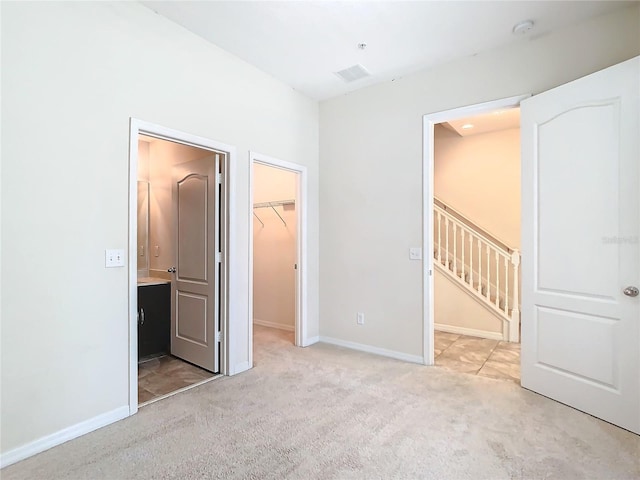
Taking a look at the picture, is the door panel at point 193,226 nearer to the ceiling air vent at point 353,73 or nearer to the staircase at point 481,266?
the ceiling air vent at point 353,73

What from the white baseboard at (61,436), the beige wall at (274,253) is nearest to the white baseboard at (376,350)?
the beige wall at (274,253)

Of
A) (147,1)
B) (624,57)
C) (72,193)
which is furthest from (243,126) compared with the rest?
(624,57)

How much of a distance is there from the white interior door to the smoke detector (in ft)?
8.75

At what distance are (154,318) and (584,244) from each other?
150 inches

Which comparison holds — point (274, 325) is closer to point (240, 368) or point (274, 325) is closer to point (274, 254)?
point (274, 254)

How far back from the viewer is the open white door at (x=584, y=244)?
2.24 meters

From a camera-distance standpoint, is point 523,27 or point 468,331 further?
point 468,331

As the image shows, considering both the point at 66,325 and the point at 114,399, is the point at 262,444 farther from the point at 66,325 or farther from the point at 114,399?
the point at 66,325

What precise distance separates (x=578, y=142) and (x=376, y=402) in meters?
2.38

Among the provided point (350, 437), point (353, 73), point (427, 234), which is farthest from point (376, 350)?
point (353, 73)

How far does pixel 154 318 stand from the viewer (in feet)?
11.8

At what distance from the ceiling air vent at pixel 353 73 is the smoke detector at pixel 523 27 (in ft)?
4.23

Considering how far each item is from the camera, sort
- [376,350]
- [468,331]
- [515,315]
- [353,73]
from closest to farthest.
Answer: [353,73] → [376,350] → [515,315] → [468,331]

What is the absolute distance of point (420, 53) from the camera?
3.14 metres
